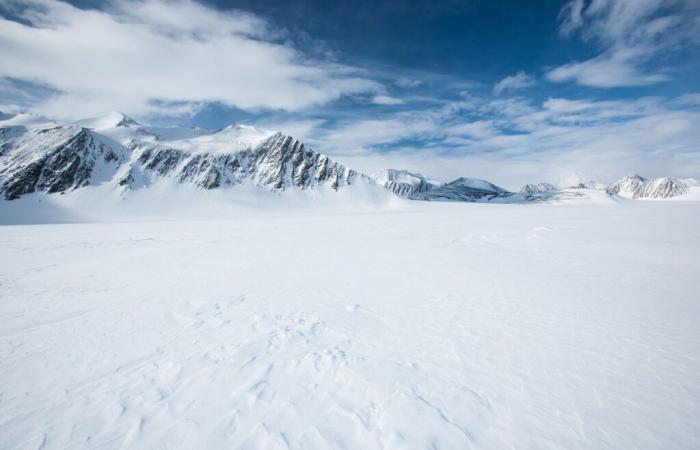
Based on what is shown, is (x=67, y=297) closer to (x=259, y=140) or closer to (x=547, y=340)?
(x=547, y=340)

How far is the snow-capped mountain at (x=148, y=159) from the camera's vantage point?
81.9 meters

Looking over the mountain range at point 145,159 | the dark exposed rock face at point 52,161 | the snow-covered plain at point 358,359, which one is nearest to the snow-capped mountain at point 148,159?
the mountain range at point 145,159

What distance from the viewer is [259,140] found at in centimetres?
12344

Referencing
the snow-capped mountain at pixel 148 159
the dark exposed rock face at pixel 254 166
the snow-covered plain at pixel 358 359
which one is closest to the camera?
the snow-covered plain at pixel 358 359

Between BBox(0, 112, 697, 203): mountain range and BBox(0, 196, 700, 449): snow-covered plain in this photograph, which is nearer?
BBox(0, 196, 700, 449): snow-covered plain

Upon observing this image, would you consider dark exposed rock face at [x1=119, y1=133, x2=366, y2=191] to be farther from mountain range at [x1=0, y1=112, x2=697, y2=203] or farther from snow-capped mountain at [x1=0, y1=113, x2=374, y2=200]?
mountain range at [x1=0, y1=112, x2=697, y2=203]

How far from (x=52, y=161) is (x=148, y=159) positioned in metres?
24.1

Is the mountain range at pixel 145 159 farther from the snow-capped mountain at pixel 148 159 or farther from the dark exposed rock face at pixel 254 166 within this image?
the dark exposed rock face at pixel 254 166

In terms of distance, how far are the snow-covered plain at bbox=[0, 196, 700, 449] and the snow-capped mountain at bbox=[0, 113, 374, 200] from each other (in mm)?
102903

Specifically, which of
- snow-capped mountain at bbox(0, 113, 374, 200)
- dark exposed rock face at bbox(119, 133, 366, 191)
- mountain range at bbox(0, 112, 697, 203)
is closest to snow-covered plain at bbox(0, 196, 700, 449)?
dark exposed rock face at bbox(119, 133, 366, 191)

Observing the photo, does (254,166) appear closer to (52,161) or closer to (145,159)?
(145,159)

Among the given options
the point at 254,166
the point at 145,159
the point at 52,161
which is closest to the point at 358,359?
the point at 254,166

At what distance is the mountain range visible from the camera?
81938 mm

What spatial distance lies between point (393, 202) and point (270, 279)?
94.9 meters
